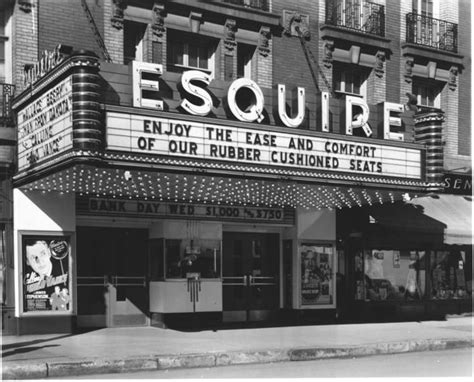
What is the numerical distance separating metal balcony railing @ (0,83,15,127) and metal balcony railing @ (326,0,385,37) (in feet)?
30.0

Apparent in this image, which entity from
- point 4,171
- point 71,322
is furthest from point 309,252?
point 4,171

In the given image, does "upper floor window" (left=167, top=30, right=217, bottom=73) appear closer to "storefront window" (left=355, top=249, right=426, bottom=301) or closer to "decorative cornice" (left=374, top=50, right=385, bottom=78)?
"decorative cornice" (left=374, top=50, right=385, bottom=78)

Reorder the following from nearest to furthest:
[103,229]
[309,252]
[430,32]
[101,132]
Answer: [101,132] → [103,229] → [309,252] → [430,32]

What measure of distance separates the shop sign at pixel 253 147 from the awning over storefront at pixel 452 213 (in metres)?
3.77

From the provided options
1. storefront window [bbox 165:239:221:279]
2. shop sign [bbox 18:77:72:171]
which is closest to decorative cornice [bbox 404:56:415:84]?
storefront window [bbox 165:239:221:279]

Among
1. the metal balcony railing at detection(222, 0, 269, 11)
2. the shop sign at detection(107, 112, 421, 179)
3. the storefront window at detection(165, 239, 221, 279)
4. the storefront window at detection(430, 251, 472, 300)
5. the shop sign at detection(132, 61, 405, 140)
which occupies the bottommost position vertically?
the storefront window at detection(430, 251, 472, 300)

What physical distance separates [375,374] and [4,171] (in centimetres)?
858

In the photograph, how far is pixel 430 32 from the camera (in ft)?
72.2

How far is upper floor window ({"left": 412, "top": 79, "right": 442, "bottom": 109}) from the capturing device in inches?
872

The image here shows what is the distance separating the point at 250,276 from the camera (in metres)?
18.6

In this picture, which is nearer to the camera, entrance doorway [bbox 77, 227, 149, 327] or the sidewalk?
the sidewalk

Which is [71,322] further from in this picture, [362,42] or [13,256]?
[362,42]

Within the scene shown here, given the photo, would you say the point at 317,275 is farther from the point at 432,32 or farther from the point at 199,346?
the point at 432,32

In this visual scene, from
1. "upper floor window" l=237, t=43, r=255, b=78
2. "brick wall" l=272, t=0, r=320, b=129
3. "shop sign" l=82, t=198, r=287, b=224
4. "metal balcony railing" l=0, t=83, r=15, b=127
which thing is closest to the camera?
"metal balcony railing" l=0, t=83, r=15, b=127
